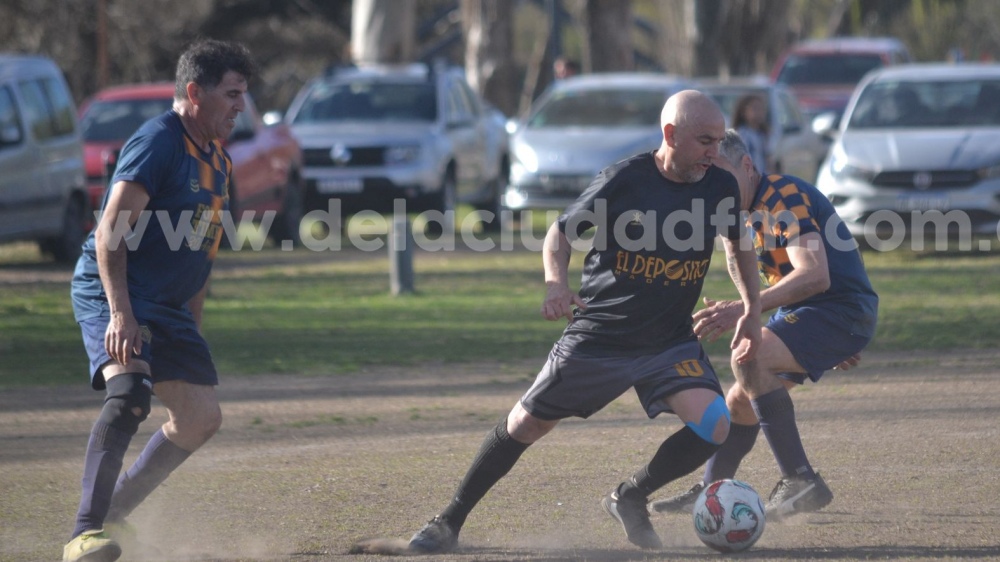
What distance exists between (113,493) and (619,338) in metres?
1.89

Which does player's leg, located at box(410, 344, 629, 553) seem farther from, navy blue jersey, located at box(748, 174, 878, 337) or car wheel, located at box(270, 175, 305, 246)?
car wheel, located at box(270, 175, 305, 246)

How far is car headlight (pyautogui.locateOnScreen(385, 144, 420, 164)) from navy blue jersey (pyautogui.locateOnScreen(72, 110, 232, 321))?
12.6 meters

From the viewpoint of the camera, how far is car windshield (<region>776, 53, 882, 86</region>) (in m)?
26.8

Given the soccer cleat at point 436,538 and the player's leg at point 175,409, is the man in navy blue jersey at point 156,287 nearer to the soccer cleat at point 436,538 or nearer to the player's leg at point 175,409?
the player's leg at point 175,409

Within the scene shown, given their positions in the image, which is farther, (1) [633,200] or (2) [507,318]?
(2) [507,318]

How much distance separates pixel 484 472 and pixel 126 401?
1284 millimetres

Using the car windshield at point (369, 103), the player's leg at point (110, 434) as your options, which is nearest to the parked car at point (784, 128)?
the car windshield at point (369, 103)

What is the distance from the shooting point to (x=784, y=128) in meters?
18.9

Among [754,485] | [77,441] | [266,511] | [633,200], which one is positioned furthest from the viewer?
[77,441]

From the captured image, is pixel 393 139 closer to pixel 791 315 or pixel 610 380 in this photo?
pixel 791 315

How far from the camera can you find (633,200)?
17.1ft

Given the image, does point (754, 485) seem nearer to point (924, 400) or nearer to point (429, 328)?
point (924, 400)

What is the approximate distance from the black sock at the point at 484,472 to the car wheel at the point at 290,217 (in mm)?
12632

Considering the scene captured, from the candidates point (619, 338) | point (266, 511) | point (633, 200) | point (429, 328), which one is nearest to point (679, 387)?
point (619, 338)
